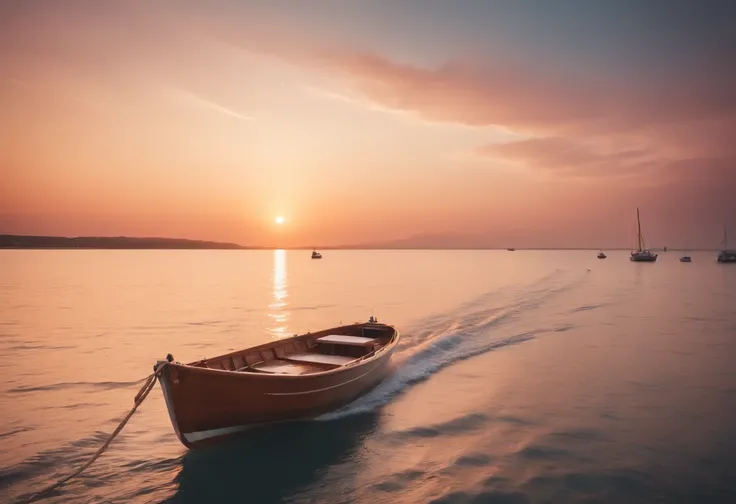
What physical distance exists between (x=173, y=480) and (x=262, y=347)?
571cm

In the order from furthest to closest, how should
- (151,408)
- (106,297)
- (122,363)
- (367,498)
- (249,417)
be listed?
1. (106,297)
2. (122,363)
3. (151,408)
4. (249,417)
5. (367,498)

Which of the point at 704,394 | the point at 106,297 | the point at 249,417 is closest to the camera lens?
the point at 249,417

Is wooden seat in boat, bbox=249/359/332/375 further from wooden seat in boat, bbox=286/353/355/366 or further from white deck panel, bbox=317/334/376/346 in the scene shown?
white deck panel, bbox=317/334/376/346

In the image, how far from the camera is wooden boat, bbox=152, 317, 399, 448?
10375 millimetres

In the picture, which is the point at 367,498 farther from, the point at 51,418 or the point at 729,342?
the point at 729,342

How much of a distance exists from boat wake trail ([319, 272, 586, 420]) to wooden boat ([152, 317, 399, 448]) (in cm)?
74

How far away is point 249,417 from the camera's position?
11523mm

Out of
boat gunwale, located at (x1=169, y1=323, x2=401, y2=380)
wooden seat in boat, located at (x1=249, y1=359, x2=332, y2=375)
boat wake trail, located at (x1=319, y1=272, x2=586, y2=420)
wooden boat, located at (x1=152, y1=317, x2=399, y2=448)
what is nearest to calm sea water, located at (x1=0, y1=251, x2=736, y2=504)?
boat wake trail, located at (x1=319, y1=272, x2=586, y2=420)

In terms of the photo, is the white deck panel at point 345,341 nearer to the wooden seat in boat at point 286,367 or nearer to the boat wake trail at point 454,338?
the boat wake trail at point 454,338

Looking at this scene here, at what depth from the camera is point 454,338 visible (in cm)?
2872

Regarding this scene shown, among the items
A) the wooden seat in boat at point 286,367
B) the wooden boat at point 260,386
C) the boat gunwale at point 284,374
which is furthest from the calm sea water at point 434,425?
the wooden seat in boat at point 286,367

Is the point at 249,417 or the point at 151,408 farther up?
the point at 249,417

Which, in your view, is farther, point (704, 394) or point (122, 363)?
point (122, 363)

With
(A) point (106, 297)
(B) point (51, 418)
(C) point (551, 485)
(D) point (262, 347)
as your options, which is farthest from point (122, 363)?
(A) point (106, 297)
